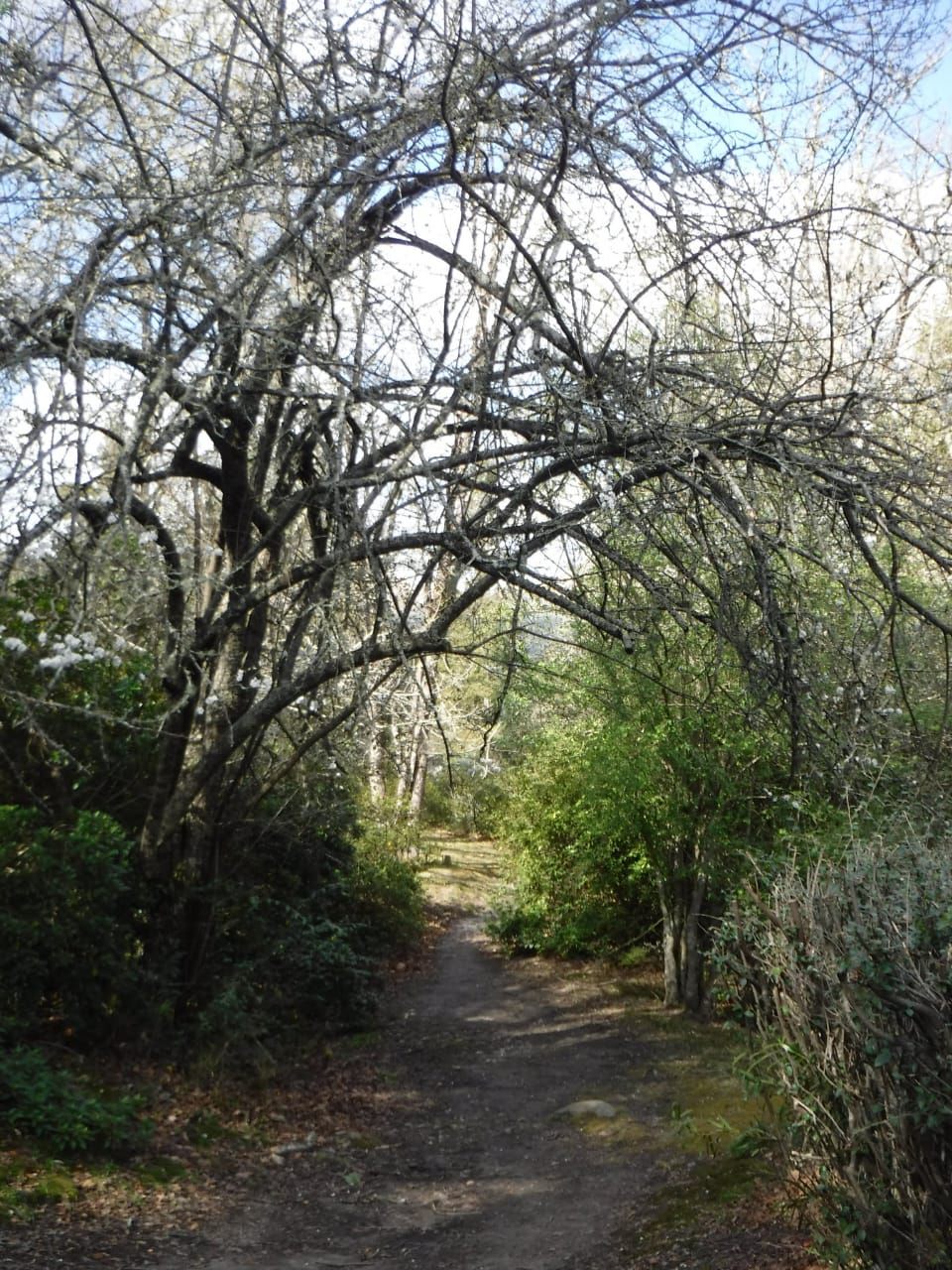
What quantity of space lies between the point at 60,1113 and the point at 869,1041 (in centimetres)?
482

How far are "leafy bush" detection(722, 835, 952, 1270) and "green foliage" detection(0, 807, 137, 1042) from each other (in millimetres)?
4608

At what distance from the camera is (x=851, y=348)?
23.5ft

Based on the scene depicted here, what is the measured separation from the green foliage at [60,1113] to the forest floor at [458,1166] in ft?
0.63

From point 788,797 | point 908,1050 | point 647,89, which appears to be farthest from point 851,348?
point 908,1050

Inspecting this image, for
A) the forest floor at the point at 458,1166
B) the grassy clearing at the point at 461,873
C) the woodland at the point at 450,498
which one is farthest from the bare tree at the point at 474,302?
the grassy clearing at the point at 461,873

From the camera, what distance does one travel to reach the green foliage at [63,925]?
25.5 feet

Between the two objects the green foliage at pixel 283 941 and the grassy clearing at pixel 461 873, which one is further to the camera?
the grassy clearing at pixel 461 873

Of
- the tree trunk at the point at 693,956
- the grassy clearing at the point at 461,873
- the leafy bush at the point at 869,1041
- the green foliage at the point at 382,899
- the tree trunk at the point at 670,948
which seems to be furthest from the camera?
the grassy clearing at the point at 461,873

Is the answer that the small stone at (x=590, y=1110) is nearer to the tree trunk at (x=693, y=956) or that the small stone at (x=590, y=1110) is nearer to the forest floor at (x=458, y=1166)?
the forest floor at (x=458, y=1166)

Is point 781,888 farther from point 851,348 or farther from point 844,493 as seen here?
point 851,348

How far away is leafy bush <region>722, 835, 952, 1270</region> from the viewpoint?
4238mm

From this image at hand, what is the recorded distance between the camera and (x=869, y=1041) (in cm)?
438

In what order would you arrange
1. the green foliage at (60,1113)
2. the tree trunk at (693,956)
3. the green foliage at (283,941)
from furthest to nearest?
the tree trunk at (693,956) → the green foliage at (283,941) → the green foliage at (60,1113)

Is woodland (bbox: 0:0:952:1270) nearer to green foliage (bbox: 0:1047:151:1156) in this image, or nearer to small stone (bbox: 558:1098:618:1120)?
green foliage (bbox: 0:1047:151:1156)
